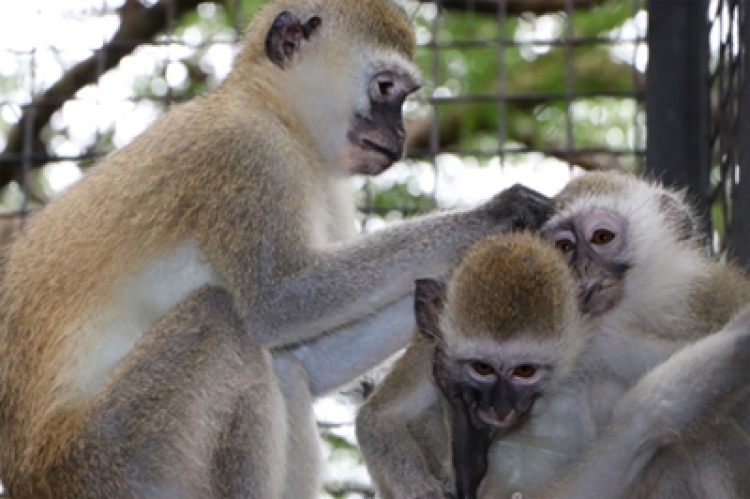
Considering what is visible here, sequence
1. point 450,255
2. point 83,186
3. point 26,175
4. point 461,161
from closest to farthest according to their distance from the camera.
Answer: point 450,255 → point 83,186 → point 26,175 → point 461,161

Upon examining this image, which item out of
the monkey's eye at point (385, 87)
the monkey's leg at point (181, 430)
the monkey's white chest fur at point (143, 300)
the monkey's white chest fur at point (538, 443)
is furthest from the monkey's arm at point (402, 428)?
the monkey's eye at point (385, 87)

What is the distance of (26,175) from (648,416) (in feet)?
14.8

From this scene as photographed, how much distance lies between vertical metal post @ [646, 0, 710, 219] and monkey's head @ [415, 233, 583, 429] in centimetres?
135

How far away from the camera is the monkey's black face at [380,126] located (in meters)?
4.65

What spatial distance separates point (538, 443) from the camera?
12.5ft

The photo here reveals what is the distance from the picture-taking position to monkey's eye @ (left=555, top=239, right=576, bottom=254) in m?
3.82

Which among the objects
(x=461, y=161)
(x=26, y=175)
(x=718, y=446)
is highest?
(x=718, y=446)

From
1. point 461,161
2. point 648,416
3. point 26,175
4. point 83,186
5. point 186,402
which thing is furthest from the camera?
point 461,161

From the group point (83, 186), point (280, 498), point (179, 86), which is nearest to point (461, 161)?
point (179, 86)

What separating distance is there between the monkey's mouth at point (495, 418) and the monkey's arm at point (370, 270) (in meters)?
0.76

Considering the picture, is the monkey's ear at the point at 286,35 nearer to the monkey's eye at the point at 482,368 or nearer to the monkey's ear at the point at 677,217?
the monkey's ear at the point at 677,217

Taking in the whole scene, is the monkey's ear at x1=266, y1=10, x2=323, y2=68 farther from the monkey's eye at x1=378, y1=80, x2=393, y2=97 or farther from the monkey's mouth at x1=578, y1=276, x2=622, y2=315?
the monkey's mouth at x1=578, y1=276, x2=622, y2=315

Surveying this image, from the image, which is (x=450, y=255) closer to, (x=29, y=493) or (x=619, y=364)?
(x=619, y=364)

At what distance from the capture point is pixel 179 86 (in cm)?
771
